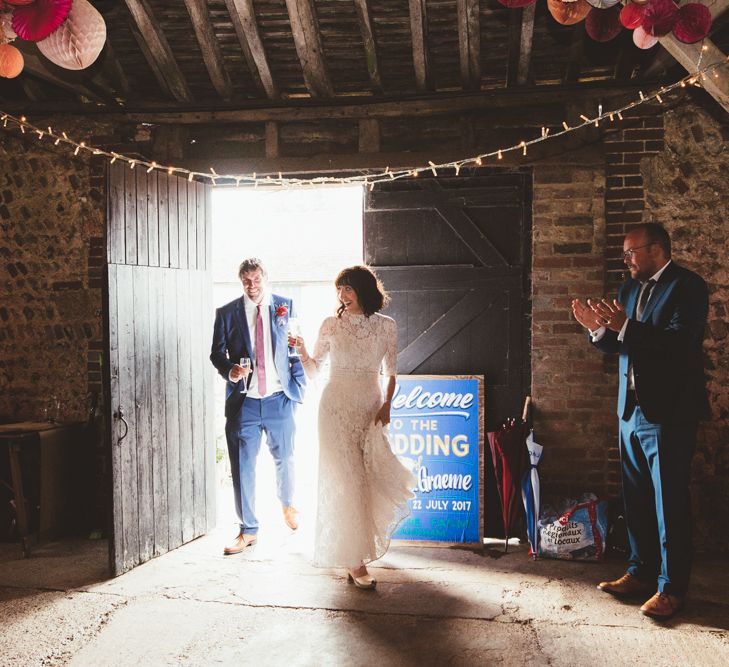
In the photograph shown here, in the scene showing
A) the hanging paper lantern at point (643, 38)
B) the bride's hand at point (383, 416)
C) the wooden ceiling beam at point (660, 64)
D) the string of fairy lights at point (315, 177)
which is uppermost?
the wooden ceiling beam at point (660, 64)

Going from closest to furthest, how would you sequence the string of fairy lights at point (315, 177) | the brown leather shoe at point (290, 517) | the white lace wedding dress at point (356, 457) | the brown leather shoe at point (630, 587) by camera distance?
the brown leather shoe at point (630, 587) → the white lace wedding dress at point (356, 457) → the string of fairy lights at point (315, 177) → the brown leather shoe at point (290, 517)

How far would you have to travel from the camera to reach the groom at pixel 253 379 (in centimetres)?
517

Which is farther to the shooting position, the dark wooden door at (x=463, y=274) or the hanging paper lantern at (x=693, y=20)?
the dark wooden door at (x=463, y=274)

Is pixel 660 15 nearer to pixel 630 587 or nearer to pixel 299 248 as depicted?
pixel 630 587

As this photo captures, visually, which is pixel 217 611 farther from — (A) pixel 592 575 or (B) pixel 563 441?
(B) pixel 563 441

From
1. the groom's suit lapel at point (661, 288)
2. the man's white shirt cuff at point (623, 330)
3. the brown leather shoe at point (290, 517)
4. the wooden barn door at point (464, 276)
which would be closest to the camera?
the man's white shirt cuff at point (623, 330)

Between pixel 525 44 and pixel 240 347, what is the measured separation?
2845 mm

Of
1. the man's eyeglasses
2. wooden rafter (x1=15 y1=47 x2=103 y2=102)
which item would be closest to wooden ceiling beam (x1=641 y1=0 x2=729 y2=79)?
the man's eyeglasses

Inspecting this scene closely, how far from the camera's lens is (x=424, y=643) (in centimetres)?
362

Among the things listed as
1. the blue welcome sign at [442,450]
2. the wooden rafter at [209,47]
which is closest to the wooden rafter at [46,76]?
the wooden rafter at [209,47]

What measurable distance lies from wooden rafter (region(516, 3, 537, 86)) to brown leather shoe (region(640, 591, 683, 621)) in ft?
A: 11.4

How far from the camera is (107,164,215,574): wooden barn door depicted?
467cm

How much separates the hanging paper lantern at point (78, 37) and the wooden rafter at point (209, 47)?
1.77 meters

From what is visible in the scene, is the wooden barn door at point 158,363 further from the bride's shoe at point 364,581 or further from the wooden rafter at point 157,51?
the bride's shoe at point 364,581
